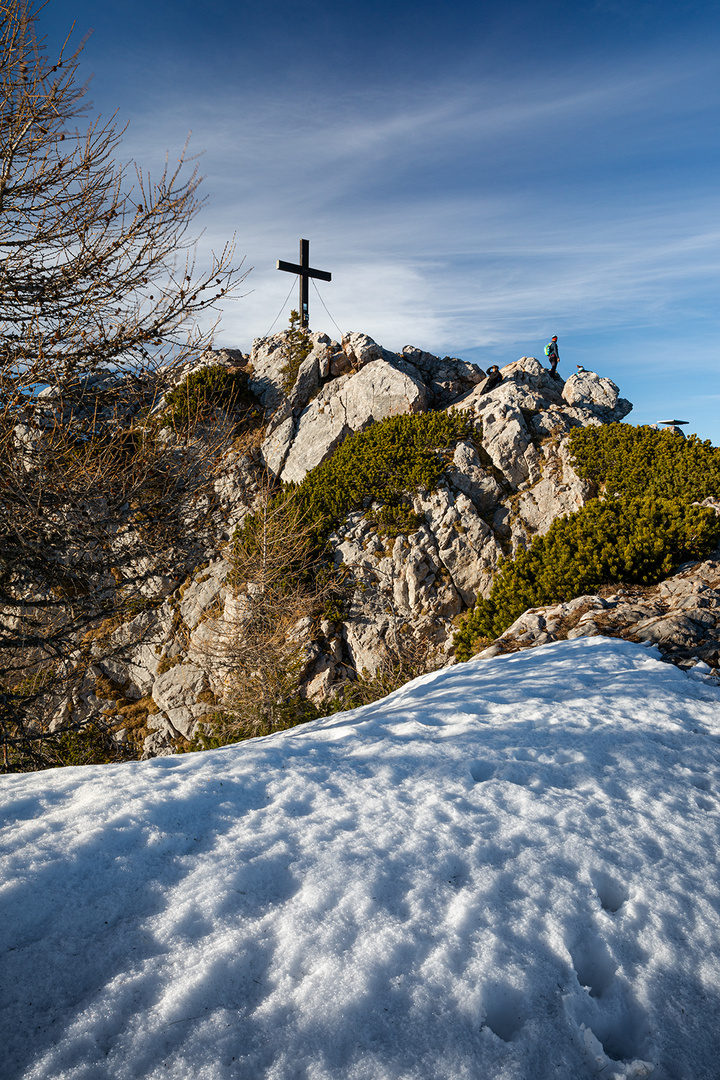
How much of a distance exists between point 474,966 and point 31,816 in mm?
2480

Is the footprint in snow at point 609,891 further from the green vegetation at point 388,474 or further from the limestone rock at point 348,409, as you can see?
the limestone rock at point 348,409

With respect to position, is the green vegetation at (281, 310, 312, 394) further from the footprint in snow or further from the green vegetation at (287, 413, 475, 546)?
the footprint in snow

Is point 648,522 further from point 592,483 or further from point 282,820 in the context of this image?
point 282,820

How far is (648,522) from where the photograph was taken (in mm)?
7754

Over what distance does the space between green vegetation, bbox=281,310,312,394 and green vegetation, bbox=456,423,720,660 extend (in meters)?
10.7

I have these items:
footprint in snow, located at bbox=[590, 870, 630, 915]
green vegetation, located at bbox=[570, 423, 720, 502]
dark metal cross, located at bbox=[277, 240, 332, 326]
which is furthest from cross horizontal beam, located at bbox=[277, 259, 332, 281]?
footprint in snow, located at bbox=[590, 870, 630, 915]

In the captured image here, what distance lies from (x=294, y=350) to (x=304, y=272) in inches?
99.9

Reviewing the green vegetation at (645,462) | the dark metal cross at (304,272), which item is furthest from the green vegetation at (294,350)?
the green vegetation at (645,462)

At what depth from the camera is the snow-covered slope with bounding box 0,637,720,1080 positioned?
1866 mm

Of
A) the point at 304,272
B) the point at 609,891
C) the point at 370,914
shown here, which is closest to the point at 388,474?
the point at 304,272

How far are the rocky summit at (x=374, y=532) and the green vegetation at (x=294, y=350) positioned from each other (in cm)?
83

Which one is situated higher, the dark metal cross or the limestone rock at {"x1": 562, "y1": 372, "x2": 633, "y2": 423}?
the dark metal cross

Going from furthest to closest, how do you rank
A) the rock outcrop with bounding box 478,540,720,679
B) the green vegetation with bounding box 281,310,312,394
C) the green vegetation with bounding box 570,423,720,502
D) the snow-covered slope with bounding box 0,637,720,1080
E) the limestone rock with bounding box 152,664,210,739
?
the green vegetation with bounding box 281,310,312,394 < the limestone rock with bounding box 152,664,210,739 < the green vegetation with bounding box 570,423,720,502 < the rock outcrop with bounding box 478,540,720,679 < the snow-covered slope with bounding box 0,637,720,1080

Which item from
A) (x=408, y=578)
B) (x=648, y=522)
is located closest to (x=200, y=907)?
(x=648, y=522)
